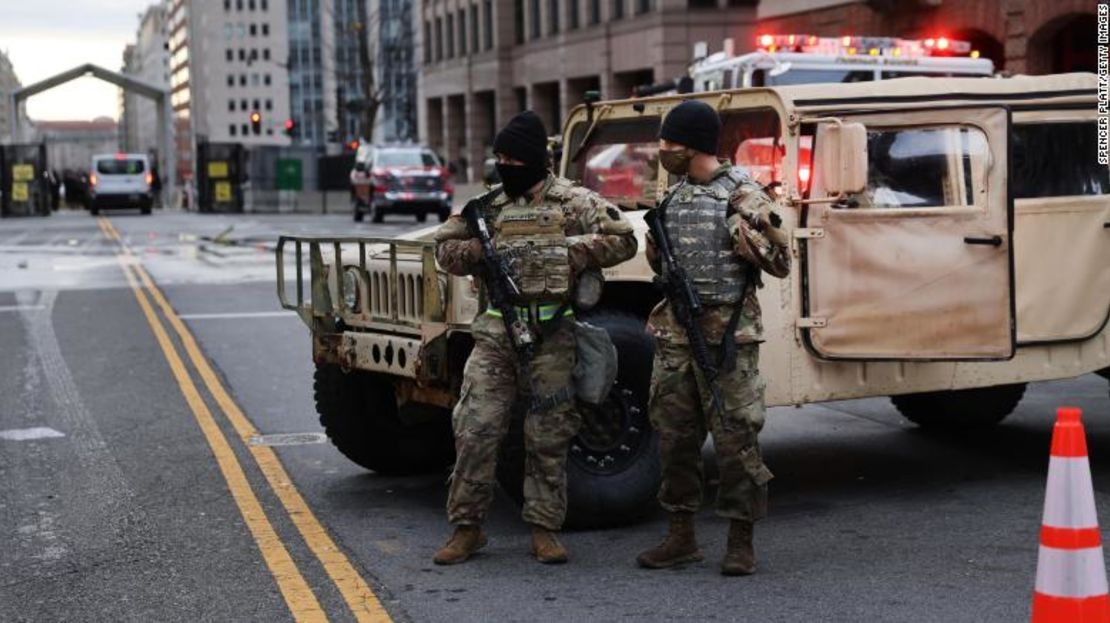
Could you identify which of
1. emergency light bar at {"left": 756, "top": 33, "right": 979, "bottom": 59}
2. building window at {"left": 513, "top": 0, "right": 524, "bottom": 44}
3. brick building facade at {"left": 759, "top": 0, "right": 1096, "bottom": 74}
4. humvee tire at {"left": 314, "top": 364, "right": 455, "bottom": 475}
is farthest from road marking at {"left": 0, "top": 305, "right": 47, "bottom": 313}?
building window at {"left": 513, "top": 0, "right": 524, "bottom": 44}

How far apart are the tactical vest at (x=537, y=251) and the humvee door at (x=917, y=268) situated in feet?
4.58

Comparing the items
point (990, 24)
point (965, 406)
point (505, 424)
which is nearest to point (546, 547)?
point (505, 424)

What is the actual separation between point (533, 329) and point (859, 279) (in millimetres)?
1738

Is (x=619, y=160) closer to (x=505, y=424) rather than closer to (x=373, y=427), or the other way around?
(x=373, y=427)

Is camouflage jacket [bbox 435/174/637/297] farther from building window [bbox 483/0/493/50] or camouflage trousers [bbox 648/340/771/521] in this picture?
building window [bbox 483/0/493/50]

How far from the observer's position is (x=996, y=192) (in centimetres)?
767

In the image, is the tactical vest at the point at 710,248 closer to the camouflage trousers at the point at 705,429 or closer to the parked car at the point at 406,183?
the camouflage trousers at the point at 705,429

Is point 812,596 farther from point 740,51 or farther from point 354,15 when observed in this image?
point 354,15

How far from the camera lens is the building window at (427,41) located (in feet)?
265

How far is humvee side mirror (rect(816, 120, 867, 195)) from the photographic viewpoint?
22.9ft

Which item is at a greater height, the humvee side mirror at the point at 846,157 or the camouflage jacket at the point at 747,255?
the humvee side mirror at the point at 846,157

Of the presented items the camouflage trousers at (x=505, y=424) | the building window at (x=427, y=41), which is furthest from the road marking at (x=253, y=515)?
the building window at (x=427, y=41)

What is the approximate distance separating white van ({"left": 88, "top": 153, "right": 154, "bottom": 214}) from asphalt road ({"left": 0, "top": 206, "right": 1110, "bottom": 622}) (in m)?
48.2

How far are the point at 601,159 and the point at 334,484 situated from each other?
2.23 metres
